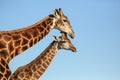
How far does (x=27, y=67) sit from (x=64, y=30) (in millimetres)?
2464

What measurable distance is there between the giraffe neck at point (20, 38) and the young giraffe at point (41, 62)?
229cm

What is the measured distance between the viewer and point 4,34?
1134cm

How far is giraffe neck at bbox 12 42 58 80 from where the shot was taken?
15000mm

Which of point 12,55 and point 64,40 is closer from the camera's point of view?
point 12,55

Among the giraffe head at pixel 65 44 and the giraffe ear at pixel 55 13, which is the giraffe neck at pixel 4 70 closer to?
the giraffe ear at pixel 55 13

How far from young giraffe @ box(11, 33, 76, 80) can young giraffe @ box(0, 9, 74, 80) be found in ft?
5.54

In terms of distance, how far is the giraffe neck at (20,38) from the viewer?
11055mm

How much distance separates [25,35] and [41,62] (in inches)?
172

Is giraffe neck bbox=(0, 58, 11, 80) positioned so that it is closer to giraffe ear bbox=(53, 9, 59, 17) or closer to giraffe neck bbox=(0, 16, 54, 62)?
giraffe neck bbox=(0, 16, 54, 62)

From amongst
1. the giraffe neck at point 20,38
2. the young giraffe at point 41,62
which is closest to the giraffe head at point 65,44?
the young giraffe at point 41,62

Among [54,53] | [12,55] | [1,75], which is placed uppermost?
[54,53]

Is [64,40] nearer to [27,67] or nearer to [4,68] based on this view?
[27,67]

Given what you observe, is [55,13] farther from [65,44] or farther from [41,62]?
[65,44]

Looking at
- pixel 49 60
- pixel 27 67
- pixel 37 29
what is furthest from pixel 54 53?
pixel 37 29
